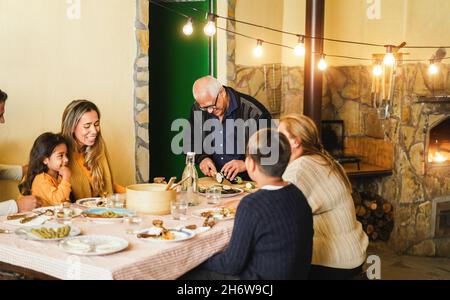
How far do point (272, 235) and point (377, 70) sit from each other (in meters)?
3.61

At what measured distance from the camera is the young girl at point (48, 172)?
3.21m

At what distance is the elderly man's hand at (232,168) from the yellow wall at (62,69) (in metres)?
1.07

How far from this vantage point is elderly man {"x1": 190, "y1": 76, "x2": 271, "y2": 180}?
13.3 feet

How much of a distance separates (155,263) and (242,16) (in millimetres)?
3573

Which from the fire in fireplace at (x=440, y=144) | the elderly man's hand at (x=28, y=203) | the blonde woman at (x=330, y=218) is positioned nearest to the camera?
the blonde woman at (x=330, y=218)

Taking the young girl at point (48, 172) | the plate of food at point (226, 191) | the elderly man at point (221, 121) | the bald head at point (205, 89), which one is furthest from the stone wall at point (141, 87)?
the young girl at point (48, 172)

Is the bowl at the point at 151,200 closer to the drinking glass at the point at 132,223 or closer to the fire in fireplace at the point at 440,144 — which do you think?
the drinking glass at the point at 132,223

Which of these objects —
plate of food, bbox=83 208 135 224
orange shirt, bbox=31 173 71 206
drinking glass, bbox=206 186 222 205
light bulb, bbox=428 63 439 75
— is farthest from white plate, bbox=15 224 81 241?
light bulb, bbox=428 63 439 75

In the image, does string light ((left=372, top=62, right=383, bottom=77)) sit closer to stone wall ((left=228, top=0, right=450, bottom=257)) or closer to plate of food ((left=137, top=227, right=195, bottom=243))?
stone wall ((left=228, top=0, right=450, bottom=257))

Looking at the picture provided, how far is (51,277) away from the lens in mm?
2260

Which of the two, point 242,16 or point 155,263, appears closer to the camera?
point 155,263

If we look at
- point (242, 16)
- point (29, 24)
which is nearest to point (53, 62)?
point (29, 24)

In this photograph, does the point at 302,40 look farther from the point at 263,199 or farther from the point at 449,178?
the point at 263,199

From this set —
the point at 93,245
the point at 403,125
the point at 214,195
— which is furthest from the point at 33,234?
the point at 403,125
